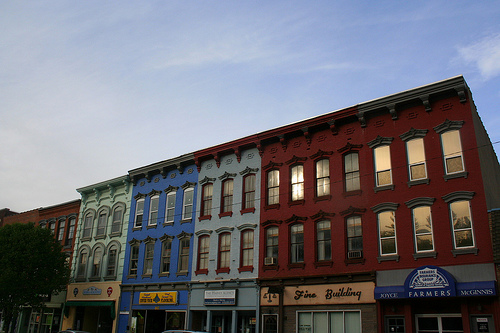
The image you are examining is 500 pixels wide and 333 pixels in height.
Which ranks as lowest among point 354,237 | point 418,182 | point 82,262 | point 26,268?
point 26,268

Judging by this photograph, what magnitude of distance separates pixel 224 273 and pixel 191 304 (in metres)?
3.11

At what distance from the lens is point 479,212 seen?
1872 cm

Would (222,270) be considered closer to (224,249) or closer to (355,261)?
(224,249)

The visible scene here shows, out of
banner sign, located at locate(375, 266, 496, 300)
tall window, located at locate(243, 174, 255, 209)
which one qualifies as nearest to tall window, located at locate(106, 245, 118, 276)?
tall window, located at locate(243, 174, 255, 209)

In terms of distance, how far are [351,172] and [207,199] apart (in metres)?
10.2

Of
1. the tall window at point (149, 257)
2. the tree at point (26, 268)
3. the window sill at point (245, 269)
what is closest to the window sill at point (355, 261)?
the window sill at point (245, 269)

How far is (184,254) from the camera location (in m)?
29.4

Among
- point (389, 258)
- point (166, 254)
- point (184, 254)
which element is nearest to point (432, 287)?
point (389, 258)

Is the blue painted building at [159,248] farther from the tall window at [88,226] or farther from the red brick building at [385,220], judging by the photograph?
the red brick building at [385,220]

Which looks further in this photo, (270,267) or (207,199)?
(207,199)

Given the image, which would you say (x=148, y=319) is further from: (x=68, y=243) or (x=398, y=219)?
(x=398, y=219)

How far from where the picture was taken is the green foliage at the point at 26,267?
103 feet

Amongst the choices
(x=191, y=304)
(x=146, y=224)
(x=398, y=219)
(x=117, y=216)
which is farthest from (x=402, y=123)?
(x=117, y=216)

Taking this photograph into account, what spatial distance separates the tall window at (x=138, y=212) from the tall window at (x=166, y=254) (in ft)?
10.8
